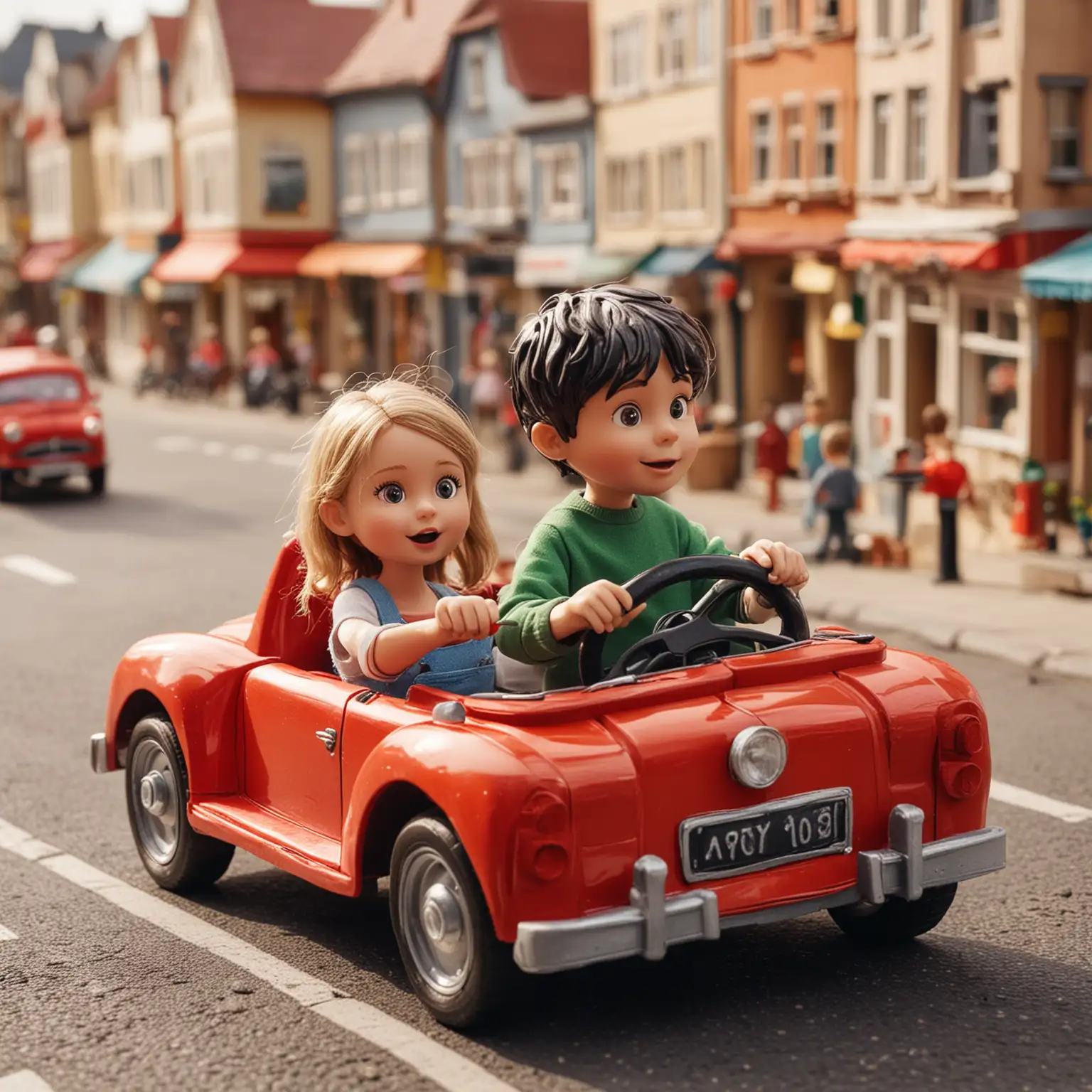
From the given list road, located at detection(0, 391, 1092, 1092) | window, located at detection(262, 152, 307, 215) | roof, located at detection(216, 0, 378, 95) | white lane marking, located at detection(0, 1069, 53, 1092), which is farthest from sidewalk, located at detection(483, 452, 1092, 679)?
roof, located at detection(216, 0, 378, 95)

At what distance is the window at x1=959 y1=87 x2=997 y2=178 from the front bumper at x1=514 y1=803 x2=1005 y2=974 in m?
18.4

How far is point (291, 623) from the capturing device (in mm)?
6504

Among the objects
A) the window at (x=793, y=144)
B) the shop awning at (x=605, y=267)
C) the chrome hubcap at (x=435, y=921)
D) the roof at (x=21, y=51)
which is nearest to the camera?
the chrome hubcap at (x=435, y=921)

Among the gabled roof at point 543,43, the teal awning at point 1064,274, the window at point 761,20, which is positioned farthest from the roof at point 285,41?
the teal awning at point 1064,274

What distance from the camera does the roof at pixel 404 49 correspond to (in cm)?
4453

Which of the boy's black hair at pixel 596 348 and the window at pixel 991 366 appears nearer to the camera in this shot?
the boy's black hair at pixel 596 348

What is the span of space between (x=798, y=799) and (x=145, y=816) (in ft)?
9.14

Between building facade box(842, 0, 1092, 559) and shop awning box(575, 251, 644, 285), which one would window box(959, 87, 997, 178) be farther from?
shop awning box(575, 251, 644, 285)

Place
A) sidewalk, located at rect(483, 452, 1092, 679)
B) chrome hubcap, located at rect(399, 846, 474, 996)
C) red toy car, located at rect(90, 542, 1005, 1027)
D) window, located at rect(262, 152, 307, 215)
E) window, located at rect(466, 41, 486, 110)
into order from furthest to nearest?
window, located at rect(262, 152, 307, 215), window, located at rect(466, 41, 486, 110), sidewalk, located at rect(483, 452, 1092, 679), chrome hubcap, located at rect(399, 846, 474, 996), red toy car, located at rect(90, 542, 1005, 1027)

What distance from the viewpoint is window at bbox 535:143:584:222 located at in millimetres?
37219

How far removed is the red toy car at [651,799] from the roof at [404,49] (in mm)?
38720

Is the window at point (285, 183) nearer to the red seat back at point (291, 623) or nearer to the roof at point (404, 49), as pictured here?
the roof at point (404, 49)

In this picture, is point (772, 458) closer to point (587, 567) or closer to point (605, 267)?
point (605, 267)

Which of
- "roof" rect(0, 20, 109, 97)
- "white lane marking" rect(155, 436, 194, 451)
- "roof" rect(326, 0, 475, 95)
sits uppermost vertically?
"roof" rect(0, 20, 109, 97)
